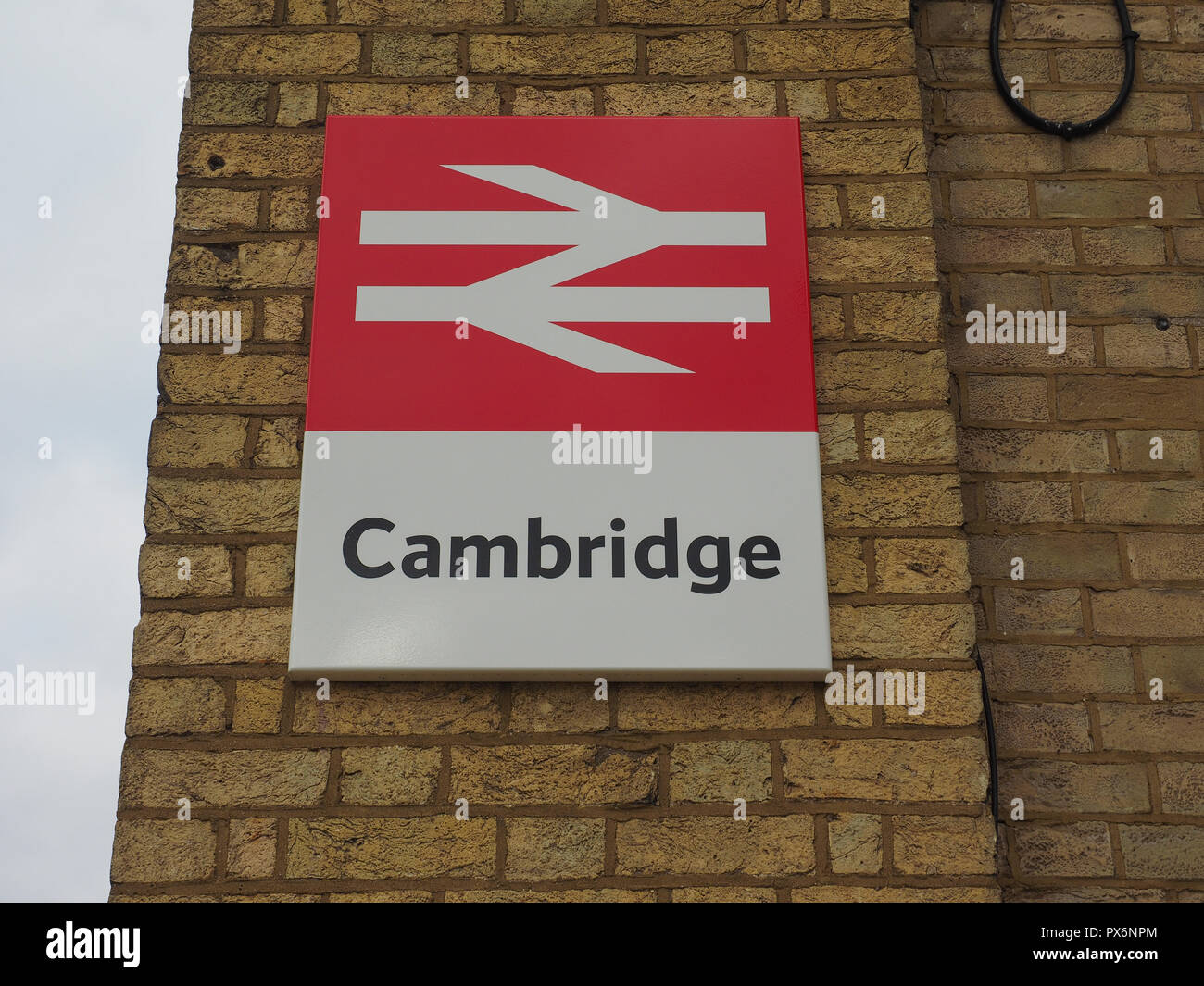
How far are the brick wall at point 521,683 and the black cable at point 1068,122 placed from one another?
0.33 meters

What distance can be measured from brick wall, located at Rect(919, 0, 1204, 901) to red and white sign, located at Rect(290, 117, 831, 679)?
49 cm

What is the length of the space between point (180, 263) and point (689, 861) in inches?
53.6

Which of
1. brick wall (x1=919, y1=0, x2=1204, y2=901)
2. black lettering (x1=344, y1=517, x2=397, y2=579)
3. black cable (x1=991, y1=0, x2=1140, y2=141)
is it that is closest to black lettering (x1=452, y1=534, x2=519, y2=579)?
black lettering (x1=344, y1=517, x2=397, y2=579)

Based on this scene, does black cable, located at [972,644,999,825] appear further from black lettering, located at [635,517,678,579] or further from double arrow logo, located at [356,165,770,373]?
double arrow logo, located at [356,165,770,373]

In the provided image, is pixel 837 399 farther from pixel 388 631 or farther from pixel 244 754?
pixel 244 754

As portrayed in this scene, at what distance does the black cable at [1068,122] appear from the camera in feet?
7.30

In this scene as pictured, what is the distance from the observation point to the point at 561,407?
1.77 m

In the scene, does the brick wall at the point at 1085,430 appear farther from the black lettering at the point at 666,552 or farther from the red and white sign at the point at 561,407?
the black lettering at the point at 666,552

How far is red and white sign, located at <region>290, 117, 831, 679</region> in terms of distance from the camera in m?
1.67

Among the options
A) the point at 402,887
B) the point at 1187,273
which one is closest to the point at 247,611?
the point at 402,887

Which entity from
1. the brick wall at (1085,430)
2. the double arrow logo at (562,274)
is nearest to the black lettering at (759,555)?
the double arrow logo at (562,274)

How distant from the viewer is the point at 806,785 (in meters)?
1.67
